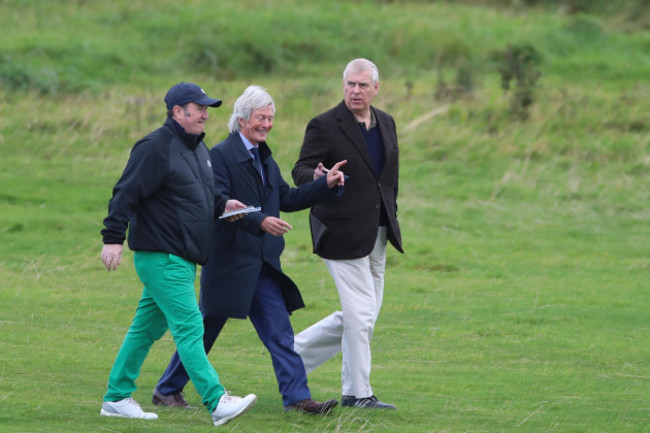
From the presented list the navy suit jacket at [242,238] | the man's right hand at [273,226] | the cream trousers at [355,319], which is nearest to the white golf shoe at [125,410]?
the navy suit jacket at [242,238]

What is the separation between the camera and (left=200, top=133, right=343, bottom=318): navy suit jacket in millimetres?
7703

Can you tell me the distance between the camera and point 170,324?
286 inches

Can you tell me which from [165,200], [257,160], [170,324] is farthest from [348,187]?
[170,324]

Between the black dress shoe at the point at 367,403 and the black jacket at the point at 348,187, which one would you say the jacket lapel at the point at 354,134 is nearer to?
the black jacket at the point at 348,187

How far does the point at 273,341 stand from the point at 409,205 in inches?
438

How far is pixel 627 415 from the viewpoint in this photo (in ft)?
27.4

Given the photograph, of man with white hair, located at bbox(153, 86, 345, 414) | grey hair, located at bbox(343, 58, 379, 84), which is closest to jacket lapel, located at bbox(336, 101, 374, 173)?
grey hair, located at bbox(343, 58, 379, 84)

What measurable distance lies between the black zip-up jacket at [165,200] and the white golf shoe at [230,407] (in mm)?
955

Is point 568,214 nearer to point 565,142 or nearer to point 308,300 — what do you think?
point 565,142

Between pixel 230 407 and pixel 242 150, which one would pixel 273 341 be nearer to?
pixel 230 407

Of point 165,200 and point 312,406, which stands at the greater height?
point 165,200

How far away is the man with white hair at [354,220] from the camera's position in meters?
8.12

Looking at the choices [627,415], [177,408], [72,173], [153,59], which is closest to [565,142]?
[72,173]

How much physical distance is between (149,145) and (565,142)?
15883 millimetres
